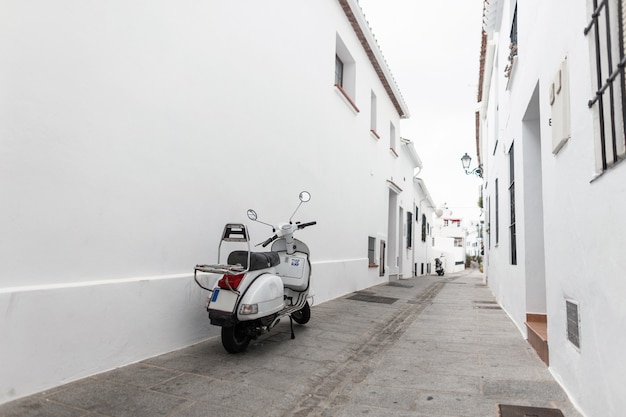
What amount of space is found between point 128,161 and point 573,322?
3706mm

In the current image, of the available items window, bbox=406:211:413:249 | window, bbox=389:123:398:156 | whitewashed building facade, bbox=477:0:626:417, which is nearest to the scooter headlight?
whitewashed building facade, bbox=477:0:626:417

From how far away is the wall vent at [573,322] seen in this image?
283 cm

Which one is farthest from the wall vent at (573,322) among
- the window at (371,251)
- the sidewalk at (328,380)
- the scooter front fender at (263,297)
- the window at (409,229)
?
the window at (409,229)

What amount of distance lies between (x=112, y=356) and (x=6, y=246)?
4.08 ft

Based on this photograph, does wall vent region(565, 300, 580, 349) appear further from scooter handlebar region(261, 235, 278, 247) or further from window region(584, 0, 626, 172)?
scooter handlebar region(261, 235, 278, 247)

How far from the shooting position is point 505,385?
3371 millimetres

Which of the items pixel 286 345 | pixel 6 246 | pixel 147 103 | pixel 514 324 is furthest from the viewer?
pixel 514 324

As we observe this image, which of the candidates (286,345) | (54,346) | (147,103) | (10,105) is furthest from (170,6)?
(286,345)

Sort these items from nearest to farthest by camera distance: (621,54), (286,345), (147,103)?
(621,54)
(147,103)
(286,345)

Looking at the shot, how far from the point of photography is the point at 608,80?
221 cm

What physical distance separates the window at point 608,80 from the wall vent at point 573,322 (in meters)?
1.08

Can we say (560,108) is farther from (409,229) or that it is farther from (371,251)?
(409,229)

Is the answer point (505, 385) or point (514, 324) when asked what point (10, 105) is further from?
point (514, 324)

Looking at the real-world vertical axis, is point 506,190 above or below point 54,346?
above
